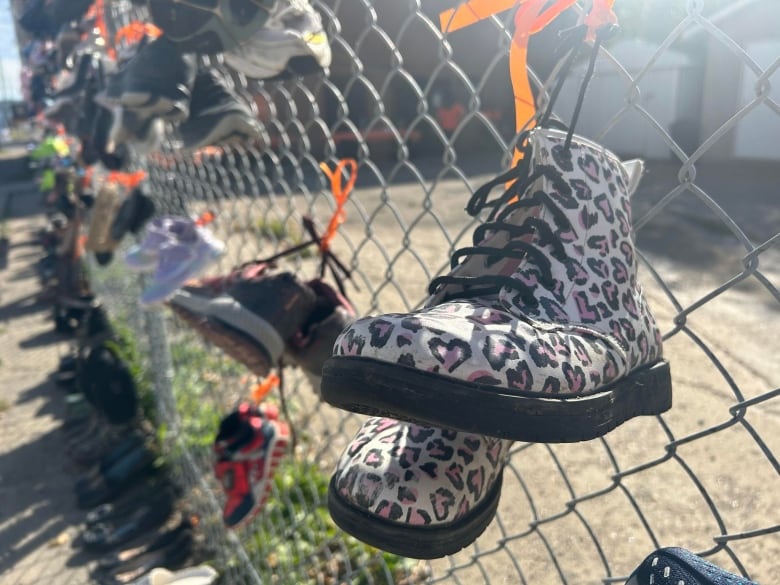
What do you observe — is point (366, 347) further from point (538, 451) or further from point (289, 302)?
point (538, 451)

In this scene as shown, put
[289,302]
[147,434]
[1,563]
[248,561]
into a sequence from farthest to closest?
[147,434] < [1,563] < [248,561] < [289,302]

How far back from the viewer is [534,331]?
0.62m

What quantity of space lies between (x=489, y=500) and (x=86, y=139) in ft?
7.57

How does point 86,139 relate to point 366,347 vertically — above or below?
below

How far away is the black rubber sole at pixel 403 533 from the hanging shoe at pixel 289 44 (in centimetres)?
75

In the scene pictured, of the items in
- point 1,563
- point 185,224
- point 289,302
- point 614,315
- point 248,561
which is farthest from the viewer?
point 1,563

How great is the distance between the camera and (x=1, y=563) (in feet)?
7.56

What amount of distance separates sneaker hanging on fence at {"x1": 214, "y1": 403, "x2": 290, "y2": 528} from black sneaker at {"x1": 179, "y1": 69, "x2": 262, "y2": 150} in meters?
0.66

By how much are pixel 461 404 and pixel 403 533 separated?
0.18 meters

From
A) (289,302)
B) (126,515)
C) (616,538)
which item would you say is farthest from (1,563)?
(616,538)

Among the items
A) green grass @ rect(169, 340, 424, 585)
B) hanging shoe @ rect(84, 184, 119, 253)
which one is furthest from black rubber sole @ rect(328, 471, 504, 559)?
hanging shoe @ rect(84, 184, 119, 253)

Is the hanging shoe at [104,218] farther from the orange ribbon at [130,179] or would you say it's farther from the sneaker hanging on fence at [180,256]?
the sneaker hanging on fence at [180,256]

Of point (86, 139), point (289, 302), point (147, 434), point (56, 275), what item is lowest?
point (56, 275)

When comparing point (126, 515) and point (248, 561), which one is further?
point (126, 515)
